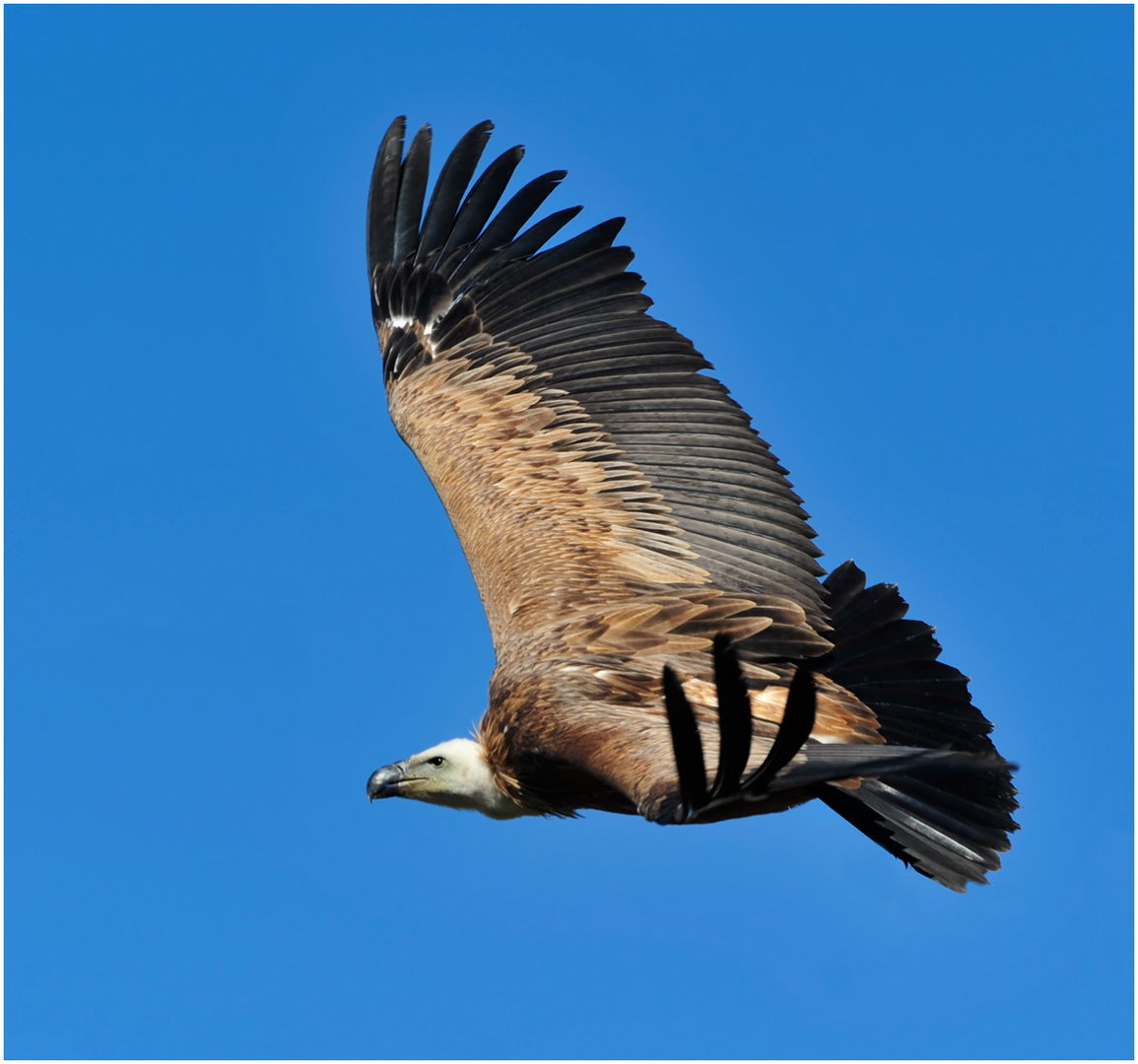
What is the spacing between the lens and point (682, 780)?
492cm

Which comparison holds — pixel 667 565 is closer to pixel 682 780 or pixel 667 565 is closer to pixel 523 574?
pixel 523 574

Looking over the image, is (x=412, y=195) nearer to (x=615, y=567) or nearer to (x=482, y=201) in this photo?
(x=482, y=201)

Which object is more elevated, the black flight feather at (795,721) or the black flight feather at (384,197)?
the black flight feather at (384,197)

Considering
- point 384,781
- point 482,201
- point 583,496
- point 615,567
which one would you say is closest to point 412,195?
point 482,201

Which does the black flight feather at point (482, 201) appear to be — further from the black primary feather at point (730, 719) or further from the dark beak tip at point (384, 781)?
the black primary feather at point (730, 719)

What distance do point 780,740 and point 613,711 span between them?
73.4 inches

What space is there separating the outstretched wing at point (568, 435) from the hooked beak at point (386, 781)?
68 cm

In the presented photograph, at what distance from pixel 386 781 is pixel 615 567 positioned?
1423 mm

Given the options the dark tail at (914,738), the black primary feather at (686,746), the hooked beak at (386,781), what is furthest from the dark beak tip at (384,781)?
the black primary feather at (686,746)

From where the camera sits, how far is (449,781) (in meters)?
7.11

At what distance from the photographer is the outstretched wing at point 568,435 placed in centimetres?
746

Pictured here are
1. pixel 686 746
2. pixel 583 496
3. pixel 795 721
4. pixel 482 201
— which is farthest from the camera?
pixel 482 201

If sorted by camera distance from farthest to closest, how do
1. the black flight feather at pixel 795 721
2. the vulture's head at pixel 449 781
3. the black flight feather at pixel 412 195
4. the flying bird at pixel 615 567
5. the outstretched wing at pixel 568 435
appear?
the black flight feather at pixel 412 195
the outstretched wing at pixel 568 435
the vulture's head at pixel 449 781
the flying bird at pixel 615 567
the black flight feather at pixel 795 721

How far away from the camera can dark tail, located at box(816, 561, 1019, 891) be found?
22.2 ft
